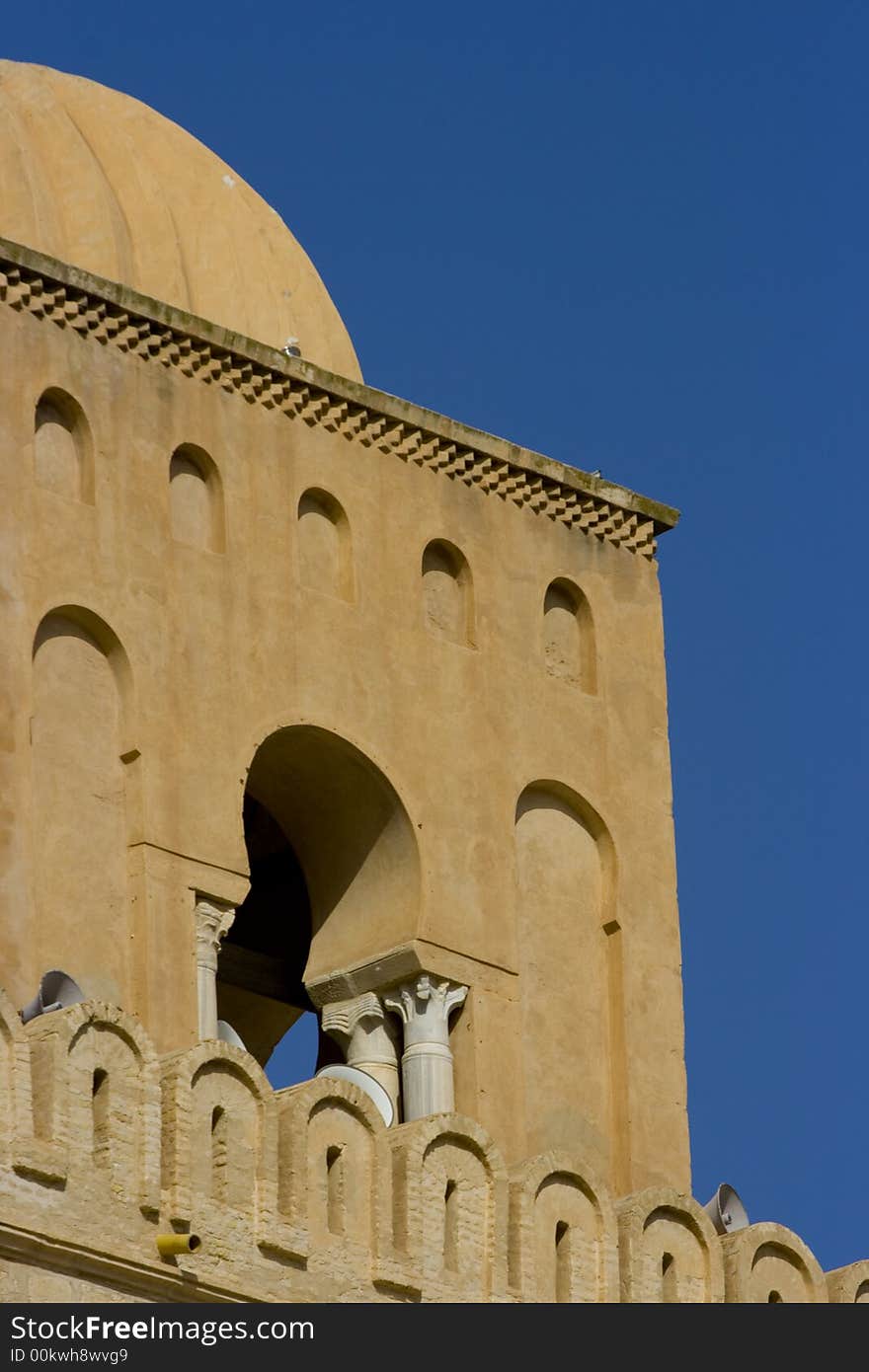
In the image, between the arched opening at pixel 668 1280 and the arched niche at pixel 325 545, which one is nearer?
the arched opening at pixel 668 1280

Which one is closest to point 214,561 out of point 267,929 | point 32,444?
point 32,444

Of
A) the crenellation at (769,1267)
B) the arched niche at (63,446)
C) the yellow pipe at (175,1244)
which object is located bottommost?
the yellow pipe at (175,1244)

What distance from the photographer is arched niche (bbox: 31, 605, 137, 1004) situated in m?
28.2

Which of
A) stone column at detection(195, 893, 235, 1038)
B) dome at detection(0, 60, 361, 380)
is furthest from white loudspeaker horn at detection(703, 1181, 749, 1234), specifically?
dome at detection(0, 60, 361, 380)

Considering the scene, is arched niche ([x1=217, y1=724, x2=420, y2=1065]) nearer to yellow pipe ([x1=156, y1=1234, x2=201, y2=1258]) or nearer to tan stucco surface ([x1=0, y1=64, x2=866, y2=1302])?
tan stucco surface ([x1=0, y1=64, x2=866, y2=1302])

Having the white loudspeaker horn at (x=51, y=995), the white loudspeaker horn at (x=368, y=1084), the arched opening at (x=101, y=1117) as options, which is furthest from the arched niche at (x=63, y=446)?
the arched opening at (x=101, y=1117)

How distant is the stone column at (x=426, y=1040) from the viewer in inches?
1161

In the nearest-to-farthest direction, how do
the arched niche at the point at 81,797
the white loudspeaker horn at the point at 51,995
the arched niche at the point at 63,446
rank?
the white loudspeaker horn at the point at 51,995, the arched niche at the point at 81,797, the arched niche at the point at 63,446

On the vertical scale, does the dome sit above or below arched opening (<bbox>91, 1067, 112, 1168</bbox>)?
above

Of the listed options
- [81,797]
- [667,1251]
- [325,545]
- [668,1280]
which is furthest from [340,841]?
[668,1280]

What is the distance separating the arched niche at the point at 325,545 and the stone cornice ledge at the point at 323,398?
1.21 ft

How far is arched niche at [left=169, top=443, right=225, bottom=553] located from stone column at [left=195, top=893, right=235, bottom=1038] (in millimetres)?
1745

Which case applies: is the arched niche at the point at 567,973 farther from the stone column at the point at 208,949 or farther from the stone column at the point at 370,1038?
the stone column at the point at 208,949
